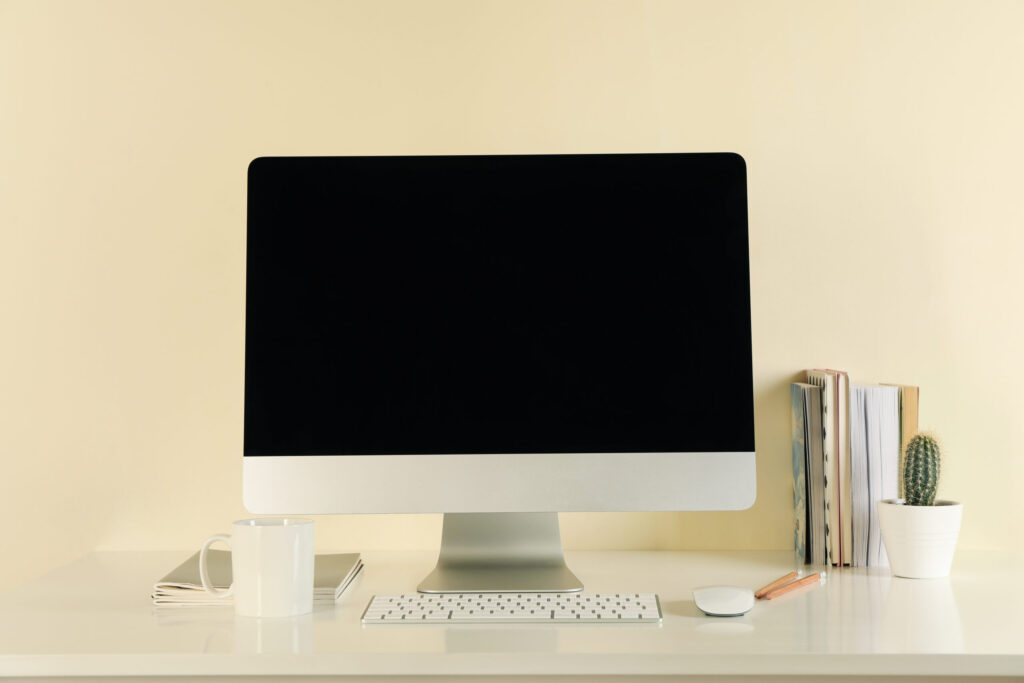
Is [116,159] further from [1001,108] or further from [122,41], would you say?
[1001,108]

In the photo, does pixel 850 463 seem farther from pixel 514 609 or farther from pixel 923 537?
pixel 514 609

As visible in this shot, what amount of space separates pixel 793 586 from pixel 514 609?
34 centimetres

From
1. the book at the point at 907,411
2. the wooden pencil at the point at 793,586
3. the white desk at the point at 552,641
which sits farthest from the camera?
the book at the point at 907,411

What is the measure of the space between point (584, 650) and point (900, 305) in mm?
868

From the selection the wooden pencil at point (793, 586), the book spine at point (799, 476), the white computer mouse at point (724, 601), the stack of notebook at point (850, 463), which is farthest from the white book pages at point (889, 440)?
the white computer mouse at point (724, 601)

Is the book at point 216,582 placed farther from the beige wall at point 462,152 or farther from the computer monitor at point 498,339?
the beige wall at point 462,152

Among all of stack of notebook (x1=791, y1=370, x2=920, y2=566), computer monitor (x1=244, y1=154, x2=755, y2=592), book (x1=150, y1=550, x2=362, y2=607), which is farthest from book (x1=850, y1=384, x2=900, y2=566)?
book (x1=150, y1=550, x2=362, y2=607)

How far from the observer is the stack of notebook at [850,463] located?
1268mm

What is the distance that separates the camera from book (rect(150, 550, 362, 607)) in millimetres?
1062

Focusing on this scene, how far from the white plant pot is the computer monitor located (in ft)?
0.73

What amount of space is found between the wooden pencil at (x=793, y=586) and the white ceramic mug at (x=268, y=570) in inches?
21.1

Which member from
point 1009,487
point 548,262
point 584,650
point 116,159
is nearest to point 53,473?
point 116,159

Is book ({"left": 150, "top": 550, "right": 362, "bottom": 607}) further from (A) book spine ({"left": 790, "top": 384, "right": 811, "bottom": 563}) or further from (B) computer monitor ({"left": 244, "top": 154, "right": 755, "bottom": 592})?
(A) book spine ({"left": 790, "top": 384, "right": 811, "bottom": 563})

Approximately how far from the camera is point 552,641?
89cm
